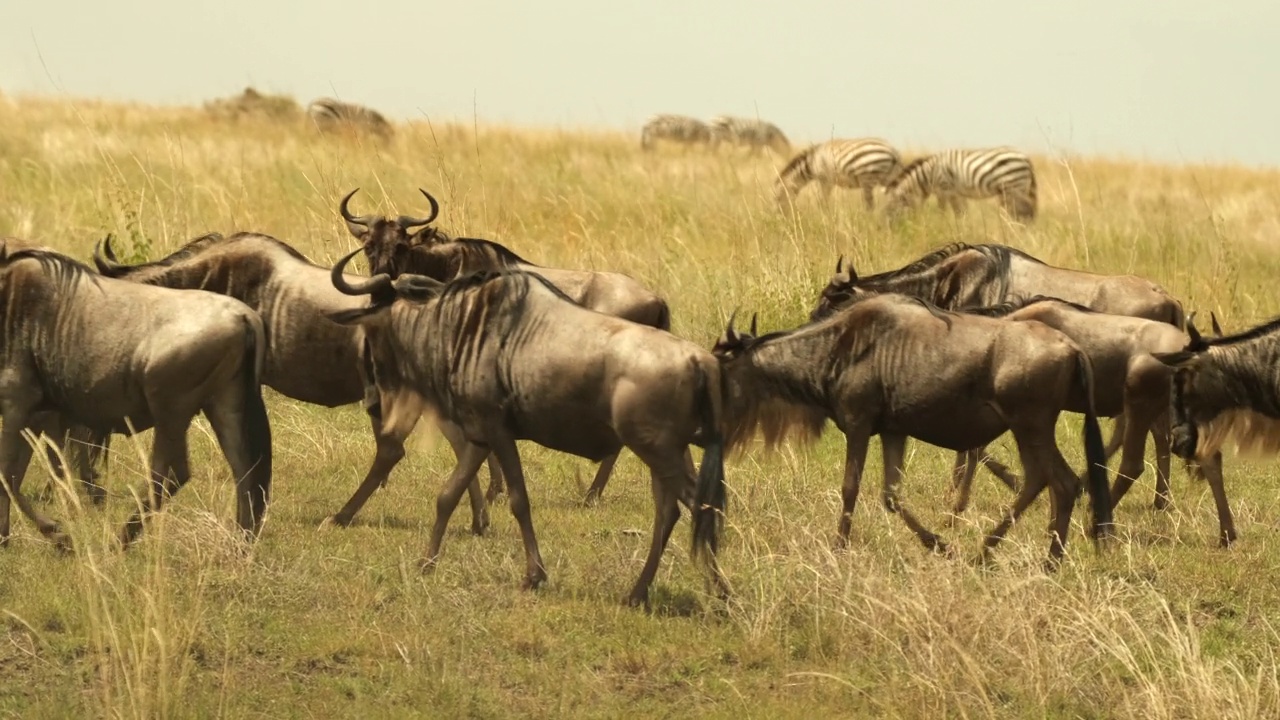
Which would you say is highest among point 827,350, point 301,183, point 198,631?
point 827,350

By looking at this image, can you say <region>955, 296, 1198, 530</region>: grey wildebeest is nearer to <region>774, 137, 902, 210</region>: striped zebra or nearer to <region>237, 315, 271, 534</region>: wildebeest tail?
<region>237, 315, 271, 534</region>: wildebeest tail

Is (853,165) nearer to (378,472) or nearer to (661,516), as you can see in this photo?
(378,472)

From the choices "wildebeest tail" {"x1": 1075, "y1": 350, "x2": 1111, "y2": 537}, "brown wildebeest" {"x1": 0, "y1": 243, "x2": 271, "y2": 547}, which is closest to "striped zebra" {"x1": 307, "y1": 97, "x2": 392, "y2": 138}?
"brown wildebeest" {"x1": 0, "y1": 243, "x2": 271, "y2": 547}

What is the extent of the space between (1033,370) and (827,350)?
2.96ft

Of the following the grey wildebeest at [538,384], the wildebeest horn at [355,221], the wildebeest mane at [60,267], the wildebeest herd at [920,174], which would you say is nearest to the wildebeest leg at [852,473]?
the grey wildebeest at [538,384]

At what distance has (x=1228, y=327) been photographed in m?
13.1

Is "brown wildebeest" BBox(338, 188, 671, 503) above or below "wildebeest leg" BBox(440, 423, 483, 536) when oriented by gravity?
above

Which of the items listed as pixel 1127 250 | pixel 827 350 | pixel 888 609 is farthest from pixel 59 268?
pixel 1127 250

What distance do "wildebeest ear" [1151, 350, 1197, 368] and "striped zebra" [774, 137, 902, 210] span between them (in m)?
15.0

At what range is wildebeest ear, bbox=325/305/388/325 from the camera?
23.7 feet

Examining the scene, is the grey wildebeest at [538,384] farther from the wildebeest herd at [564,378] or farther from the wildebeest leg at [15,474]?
the wildebeest leg at [15,474]

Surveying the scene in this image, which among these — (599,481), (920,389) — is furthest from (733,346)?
(599,481)

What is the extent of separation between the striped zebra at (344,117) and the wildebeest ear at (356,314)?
16.9 m

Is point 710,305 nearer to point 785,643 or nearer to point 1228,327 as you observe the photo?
point 1228,327
